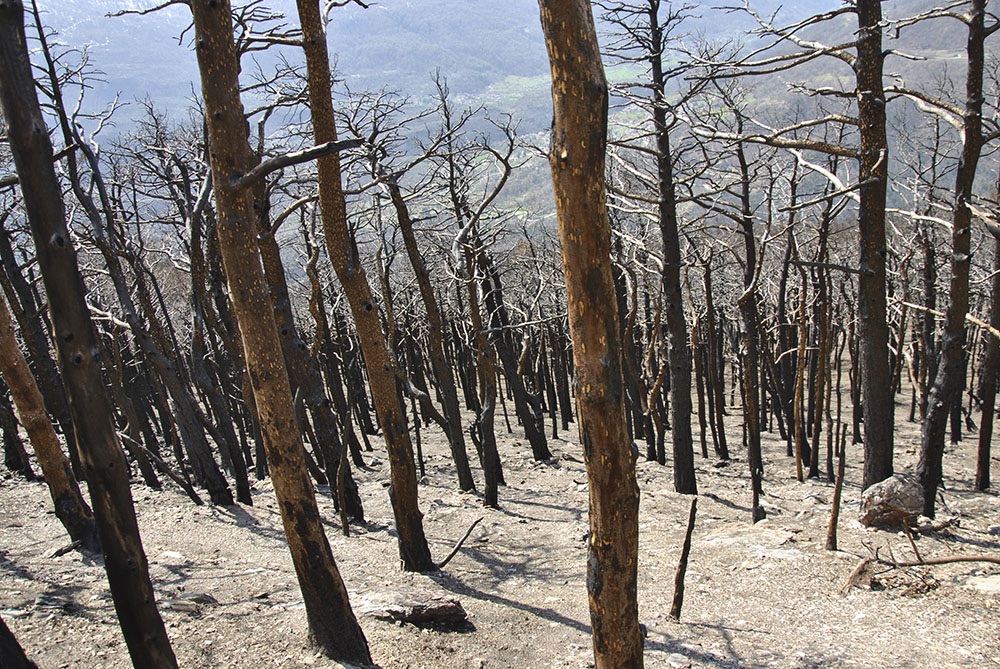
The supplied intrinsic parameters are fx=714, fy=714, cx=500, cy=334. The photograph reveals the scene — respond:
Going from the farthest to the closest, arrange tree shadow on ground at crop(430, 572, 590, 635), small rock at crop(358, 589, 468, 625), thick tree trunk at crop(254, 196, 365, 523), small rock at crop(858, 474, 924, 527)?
thick tree trunk at crop(254, 196, 365, 523) → small rock at crop(858, 474, 924, 527) → tree shadow on ground at crop(430, 572, 590, 635) → small rock at crop(358, 589, 468, 625)

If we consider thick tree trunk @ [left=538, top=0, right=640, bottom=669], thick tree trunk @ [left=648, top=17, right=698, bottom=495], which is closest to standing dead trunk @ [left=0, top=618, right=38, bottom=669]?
thick tree trunk @ [left=538, top=0, right=640, bottom=669]

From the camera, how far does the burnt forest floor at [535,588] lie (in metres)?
5.10

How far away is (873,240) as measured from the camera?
747cm

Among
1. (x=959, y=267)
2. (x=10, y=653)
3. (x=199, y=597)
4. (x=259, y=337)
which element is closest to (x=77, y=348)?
(x=259, y=337)

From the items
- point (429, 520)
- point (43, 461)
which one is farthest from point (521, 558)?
point (43, 461)

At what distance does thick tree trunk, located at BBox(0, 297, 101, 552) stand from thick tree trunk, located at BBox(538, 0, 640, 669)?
5.71 metres

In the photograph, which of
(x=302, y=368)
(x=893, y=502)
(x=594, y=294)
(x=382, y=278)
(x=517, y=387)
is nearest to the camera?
(x=594, y=294)

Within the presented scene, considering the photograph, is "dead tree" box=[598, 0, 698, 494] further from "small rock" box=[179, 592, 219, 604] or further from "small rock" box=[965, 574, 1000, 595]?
"small rock" box=[179, 592, 219, 604]

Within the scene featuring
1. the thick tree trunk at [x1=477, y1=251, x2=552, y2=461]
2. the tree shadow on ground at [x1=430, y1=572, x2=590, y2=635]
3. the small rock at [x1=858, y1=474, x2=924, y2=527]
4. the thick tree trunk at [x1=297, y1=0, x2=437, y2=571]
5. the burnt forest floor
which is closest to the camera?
the burnt forest floor

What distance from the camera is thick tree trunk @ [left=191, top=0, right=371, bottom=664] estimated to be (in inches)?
162

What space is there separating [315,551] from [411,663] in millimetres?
1263

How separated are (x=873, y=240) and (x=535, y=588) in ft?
16.6

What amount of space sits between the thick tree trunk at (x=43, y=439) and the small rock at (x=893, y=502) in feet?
26.2

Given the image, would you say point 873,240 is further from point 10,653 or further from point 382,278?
point 10,653
